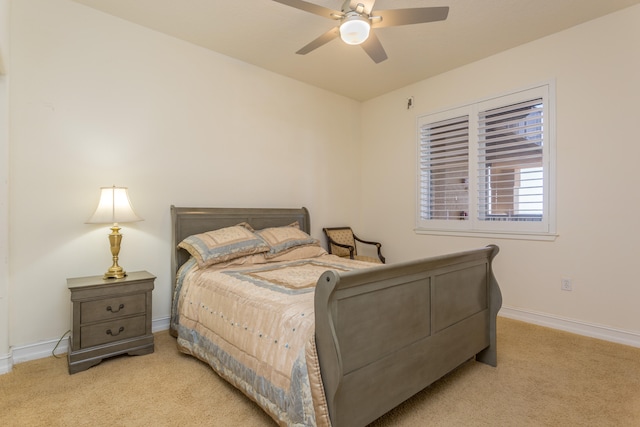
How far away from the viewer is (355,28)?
2.33 metres

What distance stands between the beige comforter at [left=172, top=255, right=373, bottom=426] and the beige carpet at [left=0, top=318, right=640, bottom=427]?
0.58ft

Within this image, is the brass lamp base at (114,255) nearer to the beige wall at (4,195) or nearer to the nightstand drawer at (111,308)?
the nightstand drawer at (111,308)

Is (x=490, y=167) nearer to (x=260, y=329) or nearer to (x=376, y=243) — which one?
(x=376, y=243)

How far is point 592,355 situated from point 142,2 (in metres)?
4.69

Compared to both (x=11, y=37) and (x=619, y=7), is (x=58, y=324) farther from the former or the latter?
(x=619, y=7)

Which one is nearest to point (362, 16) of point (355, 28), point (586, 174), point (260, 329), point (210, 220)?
point (355, 28)

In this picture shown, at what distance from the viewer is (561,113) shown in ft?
10.5

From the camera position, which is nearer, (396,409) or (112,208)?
(396,409)

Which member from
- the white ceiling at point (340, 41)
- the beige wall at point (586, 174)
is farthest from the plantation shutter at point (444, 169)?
the white ceiling at point (340, 41)

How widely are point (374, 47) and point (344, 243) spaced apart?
2680mm

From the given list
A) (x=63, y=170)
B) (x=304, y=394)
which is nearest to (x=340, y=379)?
(x=304, y=394)

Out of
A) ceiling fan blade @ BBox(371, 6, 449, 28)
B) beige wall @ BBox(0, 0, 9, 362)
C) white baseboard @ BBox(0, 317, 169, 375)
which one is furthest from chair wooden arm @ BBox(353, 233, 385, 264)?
beige wall @ BBox(0, 0, 9, 362)

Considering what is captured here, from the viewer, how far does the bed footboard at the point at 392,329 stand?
145 cm

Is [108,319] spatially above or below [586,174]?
below
